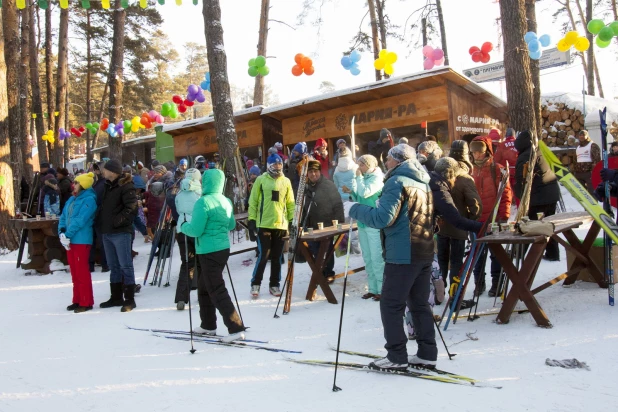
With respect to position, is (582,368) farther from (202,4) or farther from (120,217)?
(202,4)

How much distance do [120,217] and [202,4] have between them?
5.52 m

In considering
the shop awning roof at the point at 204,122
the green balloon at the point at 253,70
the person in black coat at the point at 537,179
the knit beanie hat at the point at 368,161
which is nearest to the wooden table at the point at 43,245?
the knit beanie hat at the point at 368,161

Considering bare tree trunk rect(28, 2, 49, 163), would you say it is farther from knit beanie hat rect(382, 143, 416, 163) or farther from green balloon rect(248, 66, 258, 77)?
knit beanie hat rect(382, 143, 416, 163)

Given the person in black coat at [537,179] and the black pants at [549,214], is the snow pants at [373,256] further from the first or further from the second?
the black pants at [549,214]

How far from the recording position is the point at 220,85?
10.2 metres

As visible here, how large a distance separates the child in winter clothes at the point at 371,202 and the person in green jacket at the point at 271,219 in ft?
3.92

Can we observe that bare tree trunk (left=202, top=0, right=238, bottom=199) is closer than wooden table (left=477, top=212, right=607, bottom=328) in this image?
A: No

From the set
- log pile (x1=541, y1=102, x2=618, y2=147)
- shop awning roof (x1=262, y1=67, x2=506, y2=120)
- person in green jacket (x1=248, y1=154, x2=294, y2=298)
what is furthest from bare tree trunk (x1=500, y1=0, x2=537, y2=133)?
log pile (x1=541, y1=102, x2=618, y2=147)

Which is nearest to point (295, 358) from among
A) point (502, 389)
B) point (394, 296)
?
point (394, 296)

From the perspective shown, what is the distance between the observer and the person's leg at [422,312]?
3.88 meters

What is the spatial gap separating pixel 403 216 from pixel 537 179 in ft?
10.6

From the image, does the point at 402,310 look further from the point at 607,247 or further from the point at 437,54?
the point at 437,54

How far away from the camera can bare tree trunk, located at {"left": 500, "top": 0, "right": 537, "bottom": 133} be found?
899 cm

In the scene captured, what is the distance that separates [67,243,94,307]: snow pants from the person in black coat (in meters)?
5.43
